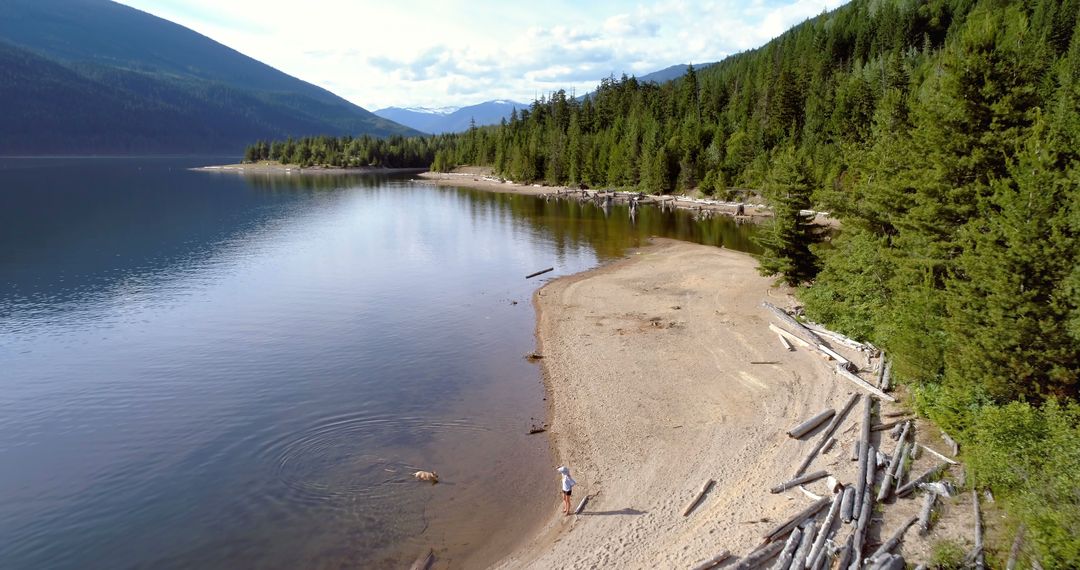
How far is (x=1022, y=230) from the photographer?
18.7 metres

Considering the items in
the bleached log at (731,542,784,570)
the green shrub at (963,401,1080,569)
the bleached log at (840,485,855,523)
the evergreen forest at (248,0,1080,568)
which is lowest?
the bleached log at (731,542,784,570)

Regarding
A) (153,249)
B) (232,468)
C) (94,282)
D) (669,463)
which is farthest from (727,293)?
(153,249)

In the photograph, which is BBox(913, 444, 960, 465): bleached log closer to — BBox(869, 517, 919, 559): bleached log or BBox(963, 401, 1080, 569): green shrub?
BBox(963, 401, 1080, 569): green shrub

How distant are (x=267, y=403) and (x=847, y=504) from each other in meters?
24.2

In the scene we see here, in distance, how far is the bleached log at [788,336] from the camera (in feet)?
105

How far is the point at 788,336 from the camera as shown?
3316cm

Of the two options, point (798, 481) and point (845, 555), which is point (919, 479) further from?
point (845, 555)

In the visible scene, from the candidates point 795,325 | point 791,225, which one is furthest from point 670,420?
point 791,225

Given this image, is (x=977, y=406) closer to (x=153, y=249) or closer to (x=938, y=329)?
(x=938, y=329)

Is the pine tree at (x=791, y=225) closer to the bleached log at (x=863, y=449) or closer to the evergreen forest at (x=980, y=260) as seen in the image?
the evergreen forest at (x=980, y=260)

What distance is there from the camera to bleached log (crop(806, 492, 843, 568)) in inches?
592

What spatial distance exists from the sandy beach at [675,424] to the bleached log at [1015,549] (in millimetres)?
1822

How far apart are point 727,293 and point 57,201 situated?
119m

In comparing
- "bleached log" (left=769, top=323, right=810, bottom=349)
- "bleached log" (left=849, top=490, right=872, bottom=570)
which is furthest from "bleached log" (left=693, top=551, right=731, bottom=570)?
"bleached log" (left=769, top=323, right=810, bottom=349)
